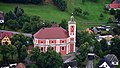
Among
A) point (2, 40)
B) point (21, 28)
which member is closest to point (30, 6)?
point (21, 28)

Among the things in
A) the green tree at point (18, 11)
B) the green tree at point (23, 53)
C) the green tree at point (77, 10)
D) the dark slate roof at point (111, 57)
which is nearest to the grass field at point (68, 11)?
the green tree at point (77, 10)

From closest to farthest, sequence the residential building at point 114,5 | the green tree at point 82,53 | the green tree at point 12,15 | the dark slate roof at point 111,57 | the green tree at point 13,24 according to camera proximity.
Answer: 1. the dark slate roof at point 111,57
2. the green tree at point 82,53
3. the green tree at point 13,24
4. the green tree at point 12,15
5. the residential building at point 114,5

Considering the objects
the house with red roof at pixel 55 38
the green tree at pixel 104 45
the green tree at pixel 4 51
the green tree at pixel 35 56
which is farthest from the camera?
the green tree at pixel 104 45

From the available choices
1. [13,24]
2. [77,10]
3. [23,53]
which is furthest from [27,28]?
[77,10]

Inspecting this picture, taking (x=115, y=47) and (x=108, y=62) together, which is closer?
(x=108, y=62)

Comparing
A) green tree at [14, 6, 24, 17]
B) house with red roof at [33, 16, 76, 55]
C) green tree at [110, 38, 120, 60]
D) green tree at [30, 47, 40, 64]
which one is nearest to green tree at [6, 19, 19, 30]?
green tree at [14, 6, 24, 17]

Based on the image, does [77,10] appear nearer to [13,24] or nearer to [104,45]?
[13,24]

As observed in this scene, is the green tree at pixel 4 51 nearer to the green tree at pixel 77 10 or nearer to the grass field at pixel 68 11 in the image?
the grass field at pixel 68 11

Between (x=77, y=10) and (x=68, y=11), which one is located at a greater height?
(x=77, y=10)
